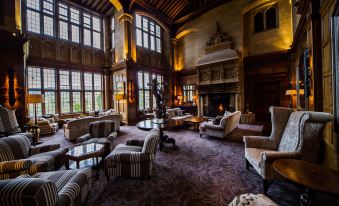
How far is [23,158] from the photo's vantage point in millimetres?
2576

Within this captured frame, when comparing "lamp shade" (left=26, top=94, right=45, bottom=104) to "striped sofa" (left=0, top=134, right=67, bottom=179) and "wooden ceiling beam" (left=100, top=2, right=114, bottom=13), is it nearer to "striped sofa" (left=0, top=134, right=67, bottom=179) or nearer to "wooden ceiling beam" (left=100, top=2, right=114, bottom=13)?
"striped sofa" (left=0, top=134, right=67, bottom=179)

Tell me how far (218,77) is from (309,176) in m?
8.55

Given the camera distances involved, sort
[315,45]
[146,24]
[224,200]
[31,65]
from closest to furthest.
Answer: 1. [224,200]
2. [315,45]
3. [31,65]
4. [146,24]

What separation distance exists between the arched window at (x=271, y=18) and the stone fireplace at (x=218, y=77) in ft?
6.88

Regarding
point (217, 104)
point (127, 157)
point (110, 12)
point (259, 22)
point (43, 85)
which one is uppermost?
point (110, 12)

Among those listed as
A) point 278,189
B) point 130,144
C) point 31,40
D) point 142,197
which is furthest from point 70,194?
point 31,40

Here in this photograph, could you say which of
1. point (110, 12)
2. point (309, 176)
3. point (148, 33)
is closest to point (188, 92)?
point (148, 33)

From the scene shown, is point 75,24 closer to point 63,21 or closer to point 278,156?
point 63,21

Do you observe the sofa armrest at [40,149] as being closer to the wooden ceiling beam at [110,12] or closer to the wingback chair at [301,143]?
the wingback chair at [301,143]

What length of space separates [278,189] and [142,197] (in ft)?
7.31

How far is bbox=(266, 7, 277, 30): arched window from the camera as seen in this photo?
8016mm

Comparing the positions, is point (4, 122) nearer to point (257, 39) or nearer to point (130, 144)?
point (130, 144)

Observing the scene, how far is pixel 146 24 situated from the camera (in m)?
11.1

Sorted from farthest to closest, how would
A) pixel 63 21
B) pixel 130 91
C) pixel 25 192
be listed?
pixel 130 91
pixel 63 21
pixel 25 192
